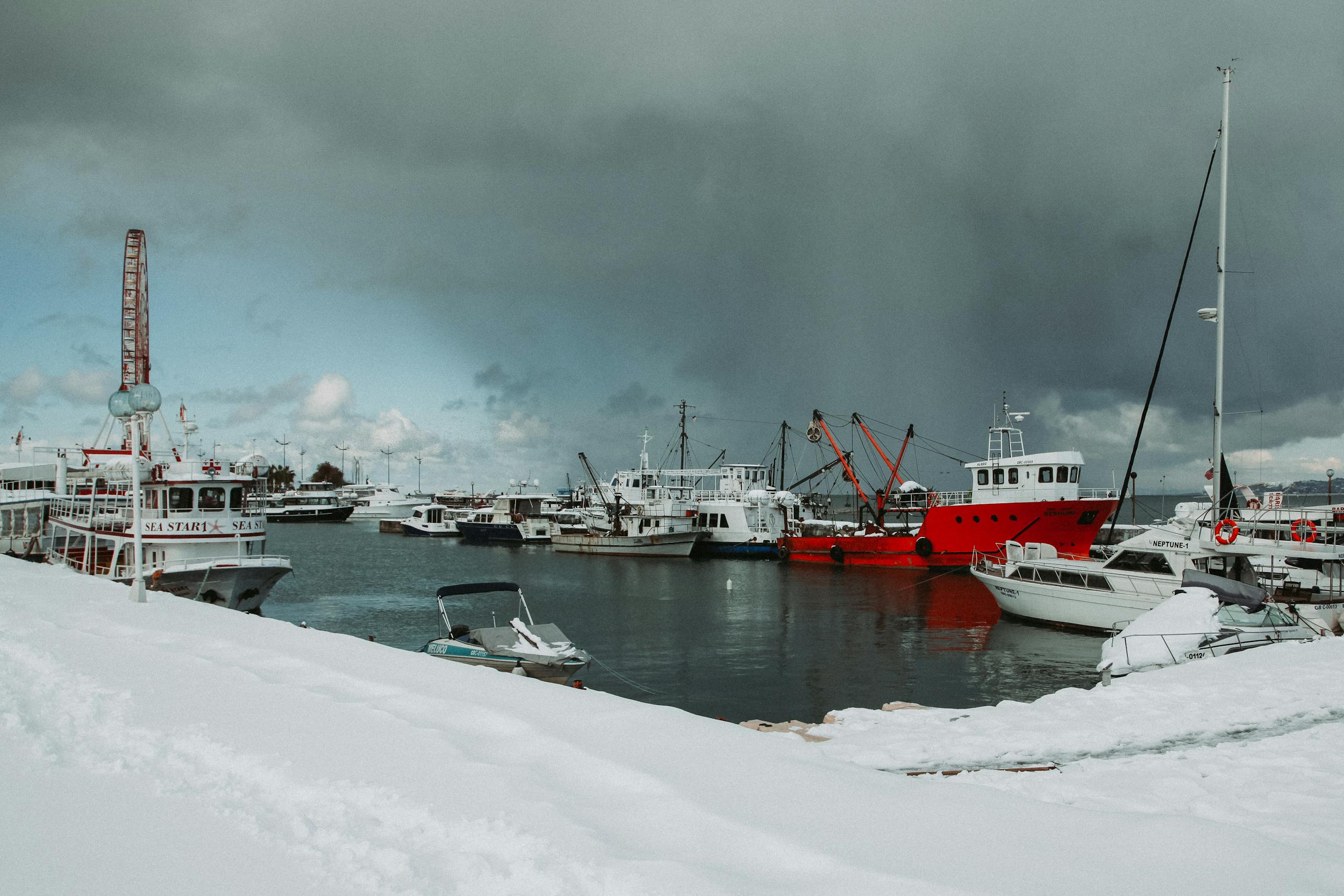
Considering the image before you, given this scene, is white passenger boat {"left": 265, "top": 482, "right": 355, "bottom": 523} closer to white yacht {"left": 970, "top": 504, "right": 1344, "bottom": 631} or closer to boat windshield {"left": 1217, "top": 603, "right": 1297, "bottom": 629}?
white yacht {"left": 970, "top": 504, "right": 1344, "bottom": 631}

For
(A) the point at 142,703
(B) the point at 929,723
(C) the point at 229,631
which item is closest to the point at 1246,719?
(B) the point at 929,723

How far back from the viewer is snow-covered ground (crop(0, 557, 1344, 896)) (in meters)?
4.25

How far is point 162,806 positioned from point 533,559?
59916 millimetres

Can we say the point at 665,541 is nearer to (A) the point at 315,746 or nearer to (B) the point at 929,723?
(B) the point at 929,723

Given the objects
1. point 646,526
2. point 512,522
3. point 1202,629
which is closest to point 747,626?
point 1202,629

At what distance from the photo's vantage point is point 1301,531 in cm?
2367

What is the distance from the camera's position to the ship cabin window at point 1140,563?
25.6 m

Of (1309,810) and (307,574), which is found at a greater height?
(1309,810)

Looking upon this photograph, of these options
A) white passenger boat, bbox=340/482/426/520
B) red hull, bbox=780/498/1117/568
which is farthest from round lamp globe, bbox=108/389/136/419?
white passenger boat, bbox=340/482/426/520

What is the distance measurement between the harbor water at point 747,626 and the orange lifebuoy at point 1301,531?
6.86 metres

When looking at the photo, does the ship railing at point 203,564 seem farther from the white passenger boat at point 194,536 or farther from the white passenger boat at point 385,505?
the white passenger boat at point 385,505

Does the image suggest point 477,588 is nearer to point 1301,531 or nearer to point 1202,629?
point 1202,629

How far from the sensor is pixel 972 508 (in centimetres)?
4556

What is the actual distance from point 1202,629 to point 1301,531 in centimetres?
1048
